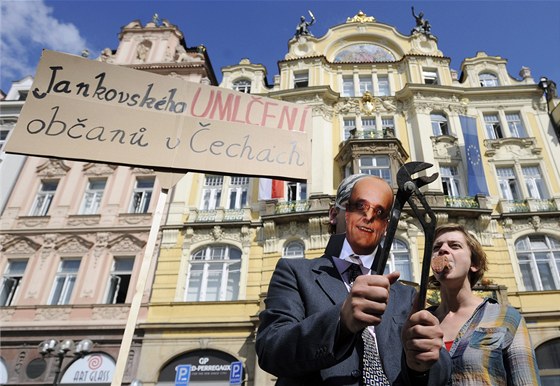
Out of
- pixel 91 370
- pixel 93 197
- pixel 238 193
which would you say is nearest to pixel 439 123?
pixel 238 193

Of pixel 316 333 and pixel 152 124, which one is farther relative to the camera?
pixel 152 124

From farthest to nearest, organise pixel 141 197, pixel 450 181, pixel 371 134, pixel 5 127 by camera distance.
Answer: pixel 5 127, pixel 371 134, pixel 141 197, pixel 450 181

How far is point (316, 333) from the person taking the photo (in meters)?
1.54

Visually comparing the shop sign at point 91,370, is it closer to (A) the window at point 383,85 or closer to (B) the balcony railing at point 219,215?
(B) the balcony railing at point 219,215

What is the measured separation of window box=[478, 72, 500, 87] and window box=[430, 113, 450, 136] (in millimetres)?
3855

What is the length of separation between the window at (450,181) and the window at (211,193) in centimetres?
996

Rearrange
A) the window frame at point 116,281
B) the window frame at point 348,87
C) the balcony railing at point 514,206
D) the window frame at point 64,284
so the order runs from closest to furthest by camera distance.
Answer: the window frame at point 116,281 < the window frame at point 64,284 < the balcony railing at point 514,206 < the window frame at point 348,87

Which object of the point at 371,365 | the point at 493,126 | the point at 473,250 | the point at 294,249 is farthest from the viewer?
the point at 493,126

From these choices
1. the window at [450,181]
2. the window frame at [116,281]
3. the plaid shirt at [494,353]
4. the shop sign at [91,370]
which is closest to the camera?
Answer: the plaid shirt at [494,353]

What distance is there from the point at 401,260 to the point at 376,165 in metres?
4.46

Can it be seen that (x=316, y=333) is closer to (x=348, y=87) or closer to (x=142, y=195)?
(x=142, y=195)

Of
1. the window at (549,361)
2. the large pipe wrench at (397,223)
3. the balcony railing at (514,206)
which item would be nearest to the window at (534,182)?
the balcony railing at (514,206)

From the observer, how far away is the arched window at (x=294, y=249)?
1574 cm

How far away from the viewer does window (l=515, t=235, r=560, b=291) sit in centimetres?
1445
